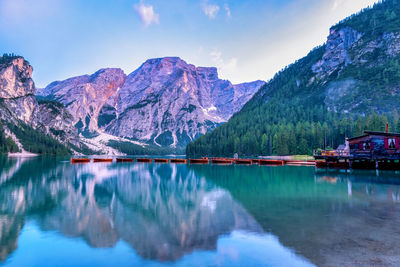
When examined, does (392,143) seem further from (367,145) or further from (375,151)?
(367,145)

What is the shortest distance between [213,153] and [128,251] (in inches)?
6922

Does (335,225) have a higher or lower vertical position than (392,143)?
lower

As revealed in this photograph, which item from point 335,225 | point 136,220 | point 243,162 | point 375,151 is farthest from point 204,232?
point 243,162

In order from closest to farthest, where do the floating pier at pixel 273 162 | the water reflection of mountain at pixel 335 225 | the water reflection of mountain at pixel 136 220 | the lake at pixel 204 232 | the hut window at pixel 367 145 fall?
the water reflection of mountain at pixel 335 225, the lake at pixel 204 232, the water reflection of mountain at pixel 136 220, the hut window at pixel 367 145, the floating pier at pixel 273 162

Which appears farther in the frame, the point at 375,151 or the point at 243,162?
the point at 243,162

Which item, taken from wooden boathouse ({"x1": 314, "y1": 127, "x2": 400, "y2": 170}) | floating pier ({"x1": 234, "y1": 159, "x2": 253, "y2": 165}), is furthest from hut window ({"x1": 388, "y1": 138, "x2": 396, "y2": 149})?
floating pier ({"x1": 234, "y1": 159, "x2": 253, "y2": 165})

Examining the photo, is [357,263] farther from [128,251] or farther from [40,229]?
[40,229]

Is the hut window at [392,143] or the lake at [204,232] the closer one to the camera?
the lake at [204,232]

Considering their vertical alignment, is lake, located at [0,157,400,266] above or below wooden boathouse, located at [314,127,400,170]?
below

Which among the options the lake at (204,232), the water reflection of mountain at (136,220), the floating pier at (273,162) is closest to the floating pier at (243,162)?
the floating pier at (273,162)

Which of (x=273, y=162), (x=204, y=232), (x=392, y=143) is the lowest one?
(x=204, y=232)

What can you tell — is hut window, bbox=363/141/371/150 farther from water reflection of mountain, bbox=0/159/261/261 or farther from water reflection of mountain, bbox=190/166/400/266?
water reflection of mountain, bbox=0/159/261/261

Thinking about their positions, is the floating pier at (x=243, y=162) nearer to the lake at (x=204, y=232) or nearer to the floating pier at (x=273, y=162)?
the floating pier at (x=273, y=162)

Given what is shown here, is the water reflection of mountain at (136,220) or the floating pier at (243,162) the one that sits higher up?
the floating pier at (243,162)
